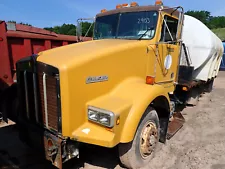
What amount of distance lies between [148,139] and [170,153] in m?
0.76

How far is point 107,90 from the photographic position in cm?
285

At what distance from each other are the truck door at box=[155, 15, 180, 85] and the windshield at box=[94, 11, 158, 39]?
0.23 metres

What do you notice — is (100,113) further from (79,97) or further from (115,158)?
(115,158)

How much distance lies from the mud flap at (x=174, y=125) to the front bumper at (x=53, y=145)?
84.9 inches

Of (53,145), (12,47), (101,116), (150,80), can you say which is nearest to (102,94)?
(101,116)

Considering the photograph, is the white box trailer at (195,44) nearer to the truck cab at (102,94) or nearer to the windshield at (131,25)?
the truck cab at (102,94)

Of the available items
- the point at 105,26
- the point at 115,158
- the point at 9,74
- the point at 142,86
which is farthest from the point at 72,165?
the point at 105,26

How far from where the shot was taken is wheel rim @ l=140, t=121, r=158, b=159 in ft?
10.4

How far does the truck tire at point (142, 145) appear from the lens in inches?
117

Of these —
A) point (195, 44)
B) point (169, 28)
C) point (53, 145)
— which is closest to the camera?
point (53, 145)

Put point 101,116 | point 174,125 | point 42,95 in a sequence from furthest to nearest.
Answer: point 174,125 < point 42,95 < point 101,116

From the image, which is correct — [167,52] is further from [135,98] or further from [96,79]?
[96,79]

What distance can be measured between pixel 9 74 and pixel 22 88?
1.63m

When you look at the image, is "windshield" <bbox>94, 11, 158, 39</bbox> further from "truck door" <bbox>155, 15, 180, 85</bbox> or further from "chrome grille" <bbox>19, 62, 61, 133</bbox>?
"chrome grille" <bbox>19, 62, 61, 133</bbox>
